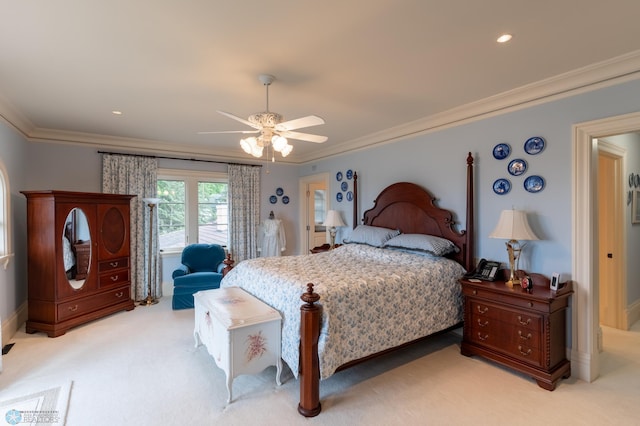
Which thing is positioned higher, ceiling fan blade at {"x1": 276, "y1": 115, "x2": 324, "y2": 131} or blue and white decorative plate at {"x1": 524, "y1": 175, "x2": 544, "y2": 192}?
ceiling fan blade at {"x1": 276, "y1": 115, "x2": 324, "y2": 131}

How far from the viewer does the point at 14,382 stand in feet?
8.47

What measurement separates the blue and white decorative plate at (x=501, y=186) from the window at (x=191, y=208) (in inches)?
174

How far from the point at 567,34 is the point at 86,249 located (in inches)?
209

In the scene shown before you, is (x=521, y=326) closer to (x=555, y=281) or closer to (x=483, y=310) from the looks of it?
(x=483, y=310)

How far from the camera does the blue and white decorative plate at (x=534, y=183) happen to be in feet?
9.49

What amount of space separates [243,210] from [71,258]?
2651 millimetres

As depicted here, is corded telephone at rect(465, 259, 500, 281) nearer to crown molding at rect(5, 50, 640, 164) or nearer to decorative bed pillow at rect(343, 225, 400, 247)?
decorative bed pillow at rect(343, 225, 400, 247)

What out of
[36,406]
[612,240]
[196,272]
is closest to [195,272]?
[196,272]

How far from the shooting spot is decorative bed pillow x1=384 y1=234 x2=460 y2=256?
3.38 meters

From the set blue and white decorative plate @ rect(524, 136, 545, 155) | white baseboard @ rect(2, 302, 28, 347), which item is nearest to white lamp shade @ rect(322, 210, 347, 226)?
blue and white decorative plate @ rect(524, 136, 545, 155)

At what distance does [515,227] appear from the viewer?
278cm

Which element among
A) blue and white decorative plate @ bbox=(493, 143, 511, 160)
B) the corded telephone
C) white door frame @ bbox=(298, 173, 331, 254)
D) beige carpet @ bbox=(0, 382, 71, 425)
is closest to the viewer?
beige carpet @ bbox=(0, 382, 71, 425)

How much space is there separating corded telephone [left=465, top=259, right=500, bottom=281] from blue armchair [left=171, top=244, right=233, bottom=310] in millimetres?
2793

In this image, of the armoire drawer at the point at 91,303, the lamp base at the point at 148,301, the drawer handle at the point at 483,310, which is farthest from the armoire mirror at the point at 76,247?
the drawer handle at the point at 483,310
